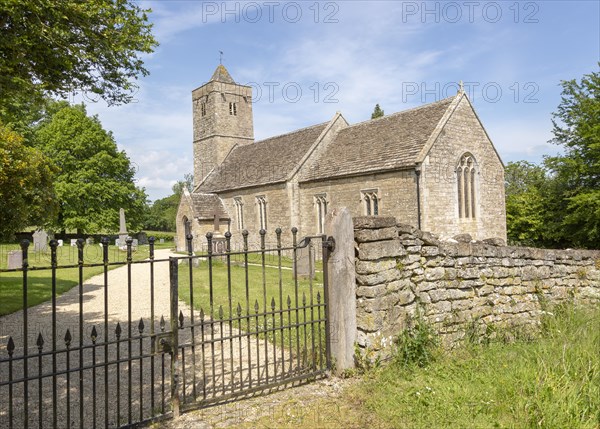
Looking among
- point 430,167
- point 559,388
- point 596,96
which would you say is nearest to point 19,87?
point 559,388

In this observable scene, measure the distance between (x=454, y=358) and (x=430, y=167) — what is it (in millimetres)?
14030

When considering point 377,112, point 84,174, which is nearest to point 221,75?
point 84,174

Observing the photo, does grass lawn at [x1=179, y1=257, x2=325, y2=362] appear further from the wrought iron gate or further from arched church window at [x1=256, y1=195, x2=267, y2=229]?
arched church window at [x1=256, y1=195, x2=267, y2=229]

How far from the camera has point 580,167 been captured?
74.2 feet

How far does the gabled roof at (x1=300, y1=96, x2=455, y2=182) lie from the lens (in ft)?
64.6

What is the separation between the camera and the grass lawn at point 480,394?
420cm

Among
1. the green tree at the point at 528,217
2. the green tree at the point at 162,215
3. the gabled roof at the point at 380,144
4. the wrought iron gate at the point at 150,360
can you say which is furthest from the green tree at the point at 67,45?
the green tree at the point at 162,215

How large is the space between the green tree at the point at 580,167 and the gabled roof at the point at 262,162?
44.0 ft

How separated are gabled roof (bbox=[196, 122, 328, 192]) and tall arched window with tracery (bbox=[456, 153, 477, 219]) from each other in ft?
28.1

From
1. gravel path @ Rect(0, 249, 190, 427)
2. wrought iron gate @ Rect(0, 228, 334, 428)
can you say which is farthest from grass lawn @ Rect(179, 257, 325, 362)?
gravel path @ Rect(0, 249, 190, 427)

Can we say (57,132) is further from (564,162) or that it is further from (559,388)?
(559,388)

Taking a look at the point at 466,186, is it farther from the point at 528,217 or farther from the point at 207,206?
the point at 207,206

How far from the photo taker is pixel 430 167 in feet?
61.7

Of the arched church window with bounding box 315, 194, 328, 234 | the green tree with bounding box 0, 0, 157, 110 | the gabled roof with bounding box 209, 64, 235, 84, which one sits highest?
the gabled roof with bounding box 209, 64, 235, 84
